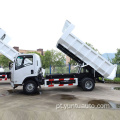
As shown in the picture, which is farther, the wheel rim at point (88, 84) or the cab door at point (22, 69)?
the wheel rim at point (88, 84)

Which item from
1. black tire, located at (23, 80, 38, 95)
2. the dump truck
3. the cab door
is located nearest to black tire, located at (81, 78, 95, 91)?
the dump truck

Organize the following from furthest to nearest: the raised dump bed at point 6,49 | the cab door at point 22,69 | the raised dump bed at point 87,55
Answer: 1. the raised dump bed at point 6,49
2. the raised dump bed at point 87,55
3. the cab door at point 22,69

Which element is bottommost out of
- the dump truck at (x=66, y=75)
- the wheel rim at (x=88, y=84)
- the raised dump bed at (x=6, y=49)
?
the wheel rim at (x=88, y=84)

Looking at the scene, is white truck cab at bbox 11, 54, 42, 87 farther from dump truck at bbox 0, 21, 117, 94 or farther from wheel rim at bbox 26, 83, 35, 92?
wheel rim at bbox 26, 83, 35, 92

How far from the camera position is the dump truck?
8547 millimetres

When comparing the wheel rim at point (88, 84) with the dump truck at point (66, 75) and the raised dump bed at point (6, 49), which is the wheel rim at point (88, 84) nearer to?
the dump truck at point (66, 75)

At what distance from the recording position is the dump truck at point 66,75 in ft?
28.0

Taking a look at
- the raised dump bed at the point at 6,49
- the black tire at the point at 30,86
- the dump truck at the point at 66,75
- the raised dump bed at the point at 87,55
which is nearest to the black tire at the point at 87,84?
the dump truck at the point at 66,75

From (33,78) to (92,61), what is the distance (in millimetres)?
3681

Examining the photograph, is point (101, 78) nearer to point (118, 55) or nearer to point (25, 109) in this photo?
point (25, 109)

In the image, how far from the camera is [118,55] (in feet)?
136

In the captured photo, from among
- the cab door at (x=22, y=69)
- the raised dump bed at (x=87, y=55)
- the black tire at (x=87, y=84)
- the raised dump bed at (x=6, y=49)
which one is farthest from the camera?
the raised dump bed at (x=6, y=49)

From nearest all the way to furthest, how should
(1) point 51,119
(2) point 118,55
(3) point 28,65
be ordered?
(1) point 51,119 → (3) point 28,65 → (2) point 118,55

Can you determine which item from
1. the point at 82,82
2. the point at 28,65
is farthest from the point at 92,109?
the point at 28,65
